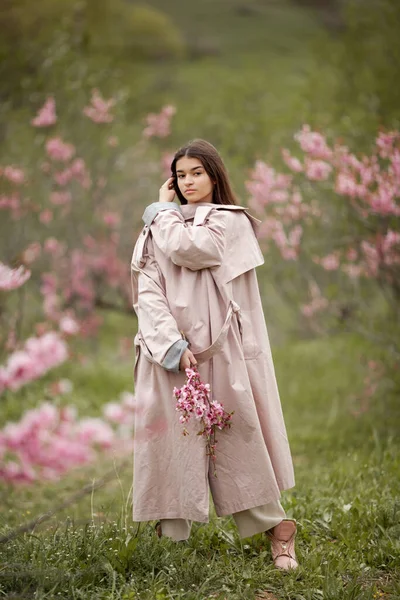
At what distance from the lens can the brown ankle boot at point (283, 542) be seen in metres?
2.84

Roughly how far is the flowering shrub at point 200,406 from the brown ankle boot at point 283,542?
1.48 ft

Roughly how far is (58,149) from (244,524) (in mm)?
5383

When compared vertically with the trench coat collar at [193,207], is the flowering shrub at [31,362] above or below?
below

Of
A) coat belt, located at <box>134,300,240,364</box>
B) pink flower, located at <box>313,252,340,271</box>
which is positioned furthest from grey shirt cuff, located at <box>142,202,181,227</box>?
pink flower, located at <box>313,252,340,271</box>

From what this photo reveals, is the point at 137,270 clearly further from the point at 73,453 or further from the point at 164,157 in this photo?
the point at 164,157

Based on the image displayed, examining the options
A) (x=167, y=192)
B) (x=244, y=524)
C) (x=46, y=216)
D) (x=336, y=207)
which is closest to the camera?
(x=244, y=524)

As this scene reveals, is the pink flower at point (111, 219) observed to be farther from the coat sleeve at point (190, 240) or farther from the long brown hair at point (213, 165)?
the coat sleeve at point (190, 240)

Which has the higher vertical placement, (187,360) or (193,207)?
(193,207)

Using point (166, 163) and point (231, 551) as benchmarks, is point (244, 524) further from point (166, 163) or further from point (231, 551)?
point (166, 163)

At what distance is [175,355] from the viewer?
8.70ft

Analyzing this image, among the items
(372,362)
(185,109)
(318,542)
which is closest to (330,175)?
(372,362)

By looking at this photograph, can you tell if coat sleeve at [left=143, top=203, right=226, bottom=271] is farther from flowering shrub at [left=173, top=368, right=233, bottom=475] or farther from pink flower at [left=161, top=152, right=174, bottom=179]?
pink flower at [left=161, top=152, right=174, bottom=179]

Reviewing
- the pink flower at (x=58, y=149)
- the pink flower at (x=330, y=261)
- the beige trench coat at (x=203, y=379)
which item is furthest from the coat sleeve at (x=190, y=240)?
the pink flower at (x=58, y=149)

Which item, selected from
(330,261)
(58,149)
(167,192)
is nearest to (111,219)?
(58,149)
